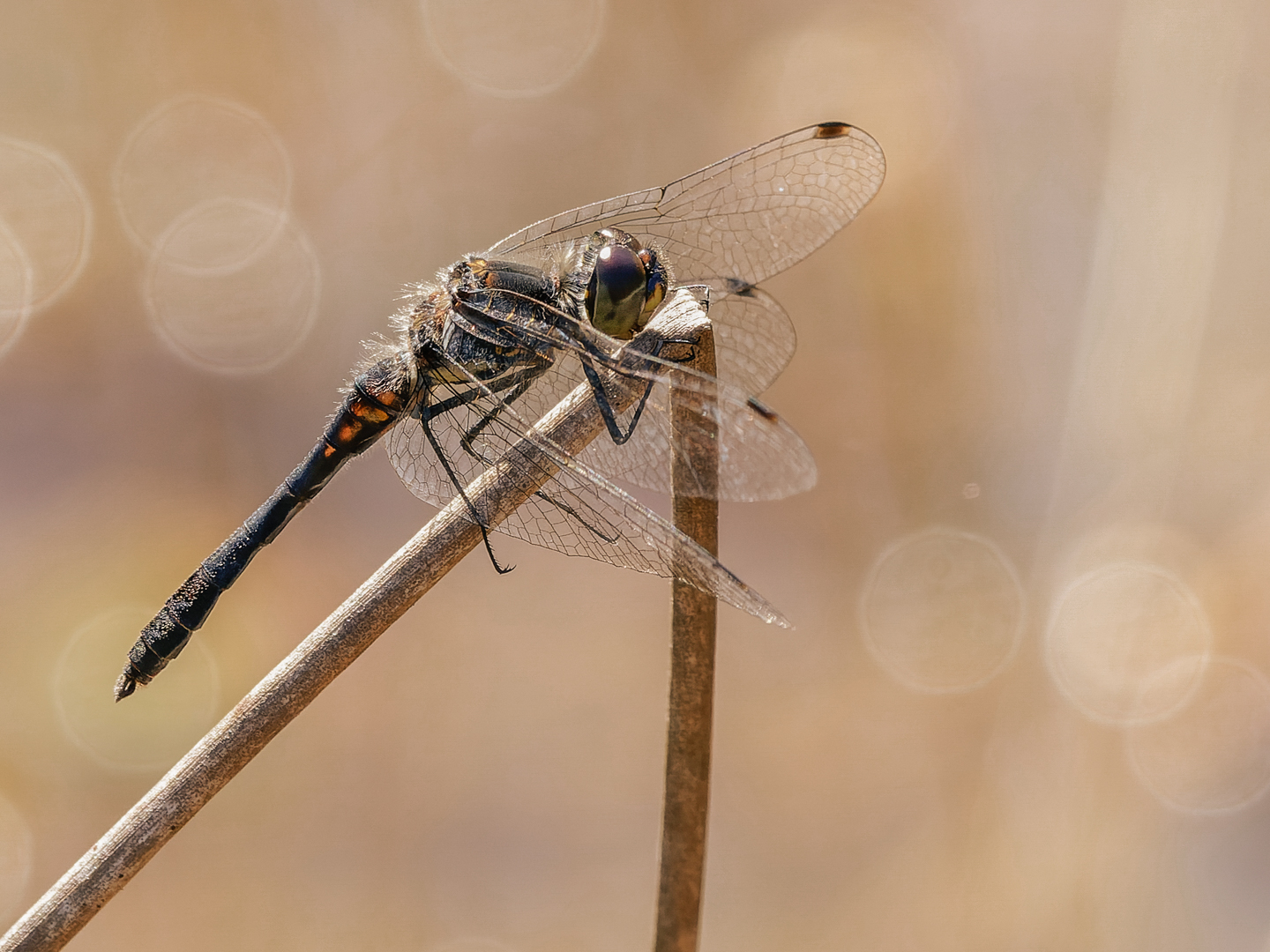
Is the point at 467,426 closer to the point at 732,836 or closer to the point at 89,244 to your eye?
the point at 732,836

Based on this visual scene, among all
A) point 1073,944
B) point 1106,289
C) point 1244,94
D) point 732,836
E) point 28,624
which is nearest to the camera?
point 1073,944

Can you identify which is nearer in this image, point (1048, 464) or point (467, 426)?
point (467, 426)

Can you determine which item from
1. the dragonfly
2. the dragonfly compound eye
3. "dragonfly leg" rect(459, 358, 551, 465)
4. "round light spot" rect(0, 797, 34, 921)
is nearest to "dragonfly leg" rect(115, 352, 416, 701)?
the dragonfly

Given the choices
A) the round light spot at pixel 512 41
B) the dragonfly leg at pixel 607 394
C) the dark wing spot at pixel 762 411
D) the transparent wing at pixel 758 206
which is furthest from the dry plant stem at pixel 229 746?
the round light spot at pixel 512 41

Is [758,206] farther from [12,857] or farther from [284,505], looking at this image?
[12,857]

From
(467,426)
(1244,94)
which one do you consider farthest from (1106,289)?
(467,426)

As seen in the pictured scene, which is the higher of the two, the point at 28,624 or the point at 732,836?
the point at 732,836

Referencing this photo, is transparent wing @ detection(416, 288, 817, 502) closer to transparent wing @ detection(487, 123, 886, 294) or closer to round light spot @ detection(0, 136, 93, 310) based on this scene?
transparent wing @ detection(487, 123, 886, 294)
